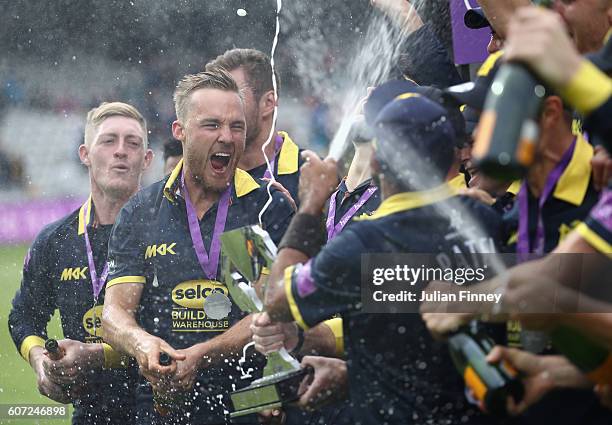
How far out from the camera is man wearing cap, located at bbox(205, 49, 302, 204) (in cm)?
421

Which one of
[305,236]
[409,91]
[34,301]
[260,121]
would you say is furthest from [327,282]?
[34,301]

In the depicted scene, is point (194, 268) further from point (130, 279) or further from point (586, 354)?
point (586, 354)

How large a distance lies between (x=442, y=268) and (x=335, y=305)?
31cm

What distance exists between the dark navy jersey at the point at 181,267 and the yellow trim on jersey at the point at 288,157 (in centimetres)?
9

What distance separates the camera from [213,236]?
4301mm

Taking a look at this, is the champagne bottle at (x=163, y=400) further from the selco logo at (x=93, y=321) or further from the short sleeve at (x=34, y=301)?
the short sleeve at (x=34, y=301)

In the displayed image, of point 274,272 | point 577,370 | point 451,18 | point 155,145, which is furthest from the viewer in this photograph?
point 155,145

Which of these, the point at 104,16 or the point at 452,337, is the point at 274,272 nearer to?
the point at 452,337

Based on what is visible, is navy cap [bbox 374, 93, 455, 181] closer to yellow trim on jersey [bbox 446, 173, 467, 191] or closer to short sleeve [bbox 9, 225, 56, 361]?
yellow trim on jersey [bbox 446, 173, 467, 191]

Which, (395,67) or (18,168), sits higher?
(18,168)

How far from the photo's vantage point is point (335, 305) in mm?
3301

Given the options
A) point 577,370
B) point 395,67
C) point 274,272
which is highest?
point 395,67

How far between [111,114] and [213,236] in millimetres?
712

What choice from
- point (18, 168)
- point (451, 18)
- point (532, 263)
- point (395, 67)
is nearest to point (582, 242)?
point (532, 263)
